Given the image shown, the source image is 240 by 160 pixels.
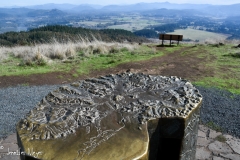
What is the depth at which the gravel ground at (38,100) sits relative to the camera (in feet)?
13.6

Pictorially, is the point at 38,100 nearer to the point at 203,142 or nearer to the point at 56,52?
the point at 203,142

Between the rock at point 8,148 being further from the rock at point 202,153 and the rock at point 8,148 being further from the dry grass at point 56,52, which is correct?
the dry grass at point 56,52

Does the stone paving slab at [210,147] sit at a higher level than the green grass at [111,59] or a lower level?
lower

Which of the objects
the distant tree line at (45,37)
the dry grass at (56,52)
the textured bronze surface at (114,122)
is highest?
the textured bronze surface at (114,122)

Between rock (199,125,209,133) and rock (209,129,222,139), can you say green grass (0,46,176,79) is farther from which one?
rock (209,129,222,139)

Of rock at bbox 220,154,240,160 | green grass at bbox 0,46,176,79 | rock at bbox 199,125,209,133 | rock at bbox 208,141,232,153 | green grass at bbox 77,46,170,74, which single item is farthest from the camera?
green grass at bbox 77,46,170,74

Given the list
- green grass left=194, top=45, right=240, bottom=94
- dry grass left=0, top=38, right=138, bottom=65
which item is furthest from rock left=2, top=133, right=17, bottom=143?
dry grass left=0, top=38, right=138, bottom=65

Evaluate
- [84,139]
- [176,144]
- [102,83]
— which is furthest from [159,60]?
[84,139]

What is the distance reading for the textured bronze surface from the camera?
188 cm

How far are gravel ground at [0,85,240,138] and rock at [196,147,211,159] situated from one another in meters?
0.85

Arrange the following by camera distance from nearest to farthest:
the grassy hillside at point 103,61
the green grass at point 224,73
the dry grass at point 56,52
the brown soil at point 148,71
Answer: the green grass at point 224,73, the brown soil at point 148,71, the grassy hillside at point 103,61, the dry grass at point 56,52

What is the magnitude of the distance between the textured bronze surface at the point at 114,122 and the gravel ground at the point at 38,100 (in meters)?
1.54

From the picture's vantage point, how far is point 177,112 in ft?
8.08

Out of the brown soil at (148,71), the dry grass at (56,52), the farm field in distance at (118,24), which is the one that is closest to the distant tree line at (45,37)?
the dry grass at (56,52)
